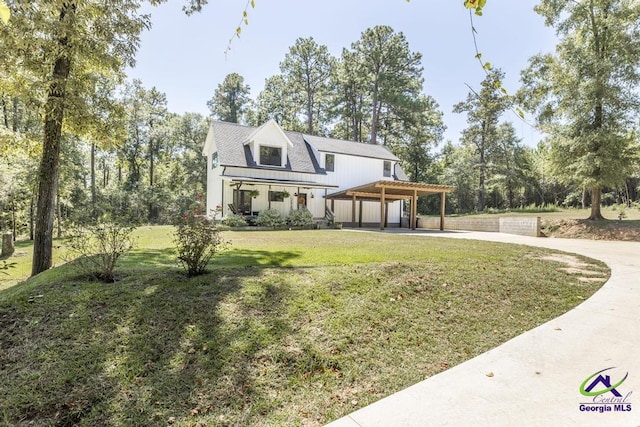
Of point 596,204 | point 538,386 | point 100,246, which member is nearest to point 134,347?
point 100,246

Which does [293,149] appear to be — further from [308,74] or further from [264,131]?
[308,74]

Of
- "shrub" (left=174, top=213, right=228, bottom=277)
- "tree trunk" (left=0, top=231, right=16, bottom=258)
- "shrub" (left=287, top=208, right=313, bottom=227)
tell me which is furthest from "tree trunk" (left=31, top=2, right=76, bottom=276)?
"shrub" (left=287, top=208, right=313, bottom=227)

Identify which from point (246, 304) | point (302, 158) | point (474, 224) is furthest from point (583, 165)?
point (246, 304)

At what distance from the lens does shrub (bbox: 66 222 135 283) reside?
15.1ft

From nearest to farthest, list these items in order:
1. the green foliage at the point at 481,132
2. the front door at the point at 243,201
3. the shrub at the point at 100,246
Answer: the shrub at the point at 100,246
the front door at the point at 243,201
the green foliage at the point at 481,132

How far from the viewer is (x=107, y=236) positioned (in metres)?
4.72

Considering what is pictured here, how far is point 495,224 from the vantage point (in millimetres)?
17797

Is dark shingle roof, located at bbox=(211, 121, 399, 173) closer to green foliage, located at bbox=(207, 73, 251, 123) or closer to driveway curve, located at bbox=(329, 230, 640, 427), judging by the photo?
driveway curve, located at bbox=(329, 230, 640, 427)

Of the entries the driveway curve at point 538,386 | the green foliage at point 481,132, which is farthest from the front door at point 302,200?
the green foliage at point 481,132

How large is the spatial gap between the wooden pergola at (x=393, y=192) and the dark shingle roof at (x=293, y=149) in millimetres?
3144

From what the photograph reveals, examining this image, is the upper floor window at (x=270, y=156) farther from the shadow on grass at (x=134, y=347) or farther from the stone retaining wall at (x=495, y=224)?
the shadow on grass at (x=134, y=347)

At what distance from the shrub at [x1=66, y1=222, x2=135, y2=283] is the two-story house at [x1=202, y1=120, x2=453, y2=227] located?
1209 cm

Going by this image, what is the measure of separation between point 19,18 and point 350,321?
306 inches

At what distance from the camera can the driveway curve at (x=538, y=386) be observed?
7.52ft
